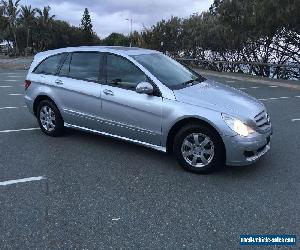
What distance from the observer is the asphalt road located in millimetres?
3432

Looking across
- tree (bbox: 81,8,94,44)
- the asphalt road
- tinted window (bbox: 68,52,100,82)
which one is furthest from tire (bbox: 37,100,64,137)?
tree (bbox: 81,8,94,44)

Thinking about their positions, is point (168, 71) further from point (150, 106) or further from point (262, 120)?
point (262, 120)

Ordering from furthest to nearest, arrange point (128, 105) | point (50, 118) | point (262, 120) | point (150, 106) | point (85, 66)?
point (50, 118)
point (85, 66)
point (128, 105)
point (150, 106)
point (262, 120)

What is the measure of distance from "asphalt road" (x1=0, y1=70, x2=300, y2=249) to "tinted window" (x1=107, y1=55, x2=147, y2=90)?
1.13 metres

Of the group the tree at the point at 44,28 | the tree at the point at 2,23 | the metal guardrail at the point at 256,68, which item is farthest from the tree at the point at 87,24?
the metal guardrail at the point at 256,68

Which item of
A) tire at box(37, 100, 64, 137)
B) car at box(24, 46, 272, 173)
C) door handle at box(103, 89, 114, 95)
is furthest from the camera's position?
tire at box(37, 100, 64, 137)

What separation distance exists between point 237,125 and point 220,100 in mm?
525

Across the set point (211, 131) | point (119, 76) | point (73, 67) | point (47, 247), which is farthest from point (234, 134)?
point (73, 67)

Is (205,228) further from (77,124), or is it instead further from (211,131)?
(77,124)

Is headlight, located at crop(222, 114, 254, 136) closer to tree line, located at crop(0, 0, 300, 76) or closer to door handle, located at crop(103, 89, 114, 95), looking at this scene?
door handle, located at crop(103, 89, 114, 95)

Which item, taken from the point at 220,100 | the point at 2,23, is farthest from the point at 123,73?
the point at 2,23

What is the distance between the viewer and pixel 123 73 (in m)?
5.50

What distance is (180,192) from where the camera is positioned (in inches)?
172

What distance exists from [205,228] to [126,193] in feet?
3.78
